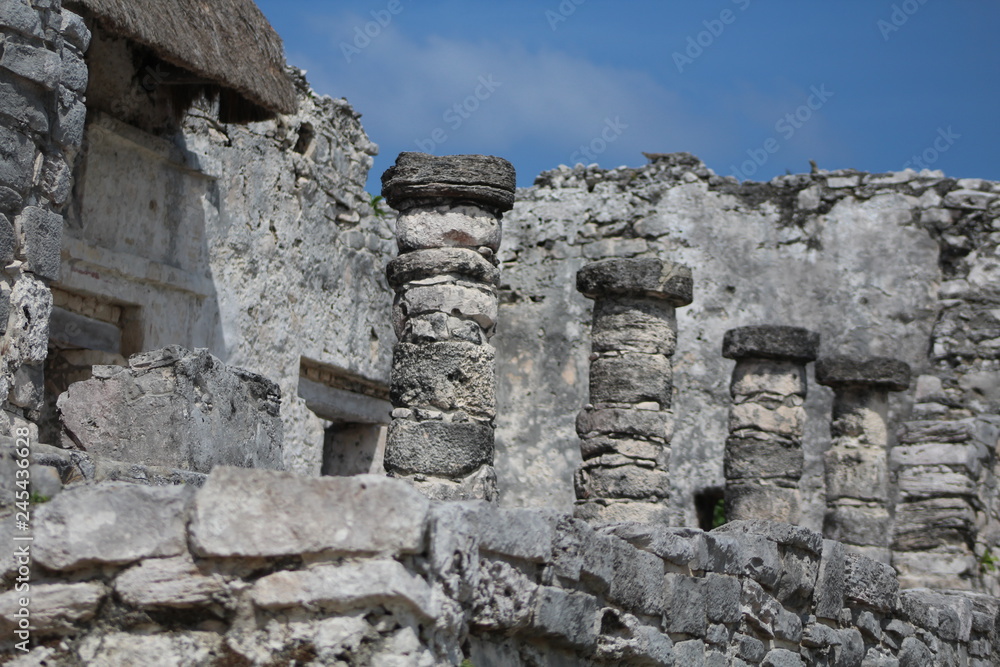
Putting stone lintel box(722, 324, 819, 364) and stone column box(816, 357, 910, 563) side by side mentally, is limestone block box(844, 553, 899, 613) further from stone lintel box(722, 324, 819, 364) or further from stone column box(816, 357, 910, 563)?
stone column box(816, 357, 910, 563)

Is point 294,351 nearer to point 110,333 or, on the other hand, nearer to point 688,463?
point 110,333

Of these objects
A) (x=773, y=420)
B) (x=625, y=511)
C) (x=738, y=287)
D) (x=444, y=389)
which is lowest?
(x=625, y=511)

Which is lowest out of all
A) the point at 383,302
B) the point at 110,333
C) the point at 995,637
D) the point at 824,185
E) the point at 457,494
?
the point at 995,637

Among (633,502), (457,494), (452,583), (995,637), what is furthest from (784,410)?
(452,583)

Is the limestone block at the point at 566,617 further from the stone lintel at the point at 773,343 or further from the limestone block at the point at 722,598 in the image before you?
the stone lintel at the point at 773,343

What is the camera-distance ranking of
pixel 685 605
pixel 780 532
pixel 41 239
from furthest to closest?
pixel 780 532 < pixel 41 239 < pixel 685 605

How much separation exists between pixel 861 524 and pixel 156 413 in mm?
7959

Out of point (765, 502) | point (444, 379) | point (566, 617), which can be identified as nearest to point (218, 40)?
point (444, 379)

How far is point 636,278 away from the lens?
10.7 m

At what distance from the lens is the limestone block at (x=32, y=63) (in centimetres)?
628

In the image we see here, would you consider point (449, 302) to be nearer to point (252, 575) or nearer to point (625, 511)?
point (625, 511)

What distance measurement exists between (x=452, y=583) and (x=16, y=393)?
3661 millimetres

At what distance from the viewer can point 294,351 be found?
11148mm

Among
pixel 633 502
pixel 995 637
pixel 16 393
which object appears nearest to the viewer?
pixel 16 393
